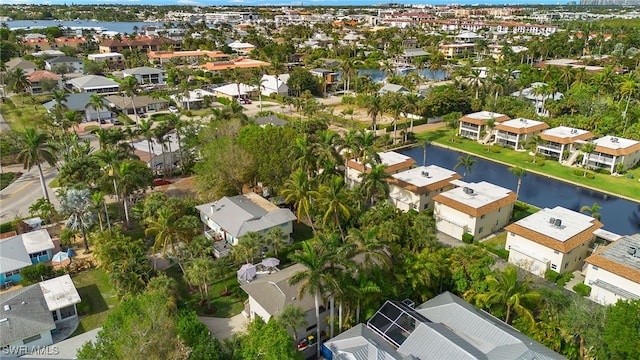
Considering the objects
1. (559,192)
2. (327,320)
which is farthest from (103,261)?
(559,192)

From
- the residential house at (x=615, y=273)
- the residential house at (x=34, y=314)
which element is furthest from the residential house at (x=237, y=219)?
the residential house at (x=615, y=273)

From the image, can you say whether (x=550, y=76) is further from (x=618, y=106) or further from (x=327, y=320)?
(x=327, y=320)

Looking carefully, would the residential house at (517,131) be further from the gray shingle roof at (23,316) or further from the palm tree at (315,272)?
the gray shingle roof at (23,316)

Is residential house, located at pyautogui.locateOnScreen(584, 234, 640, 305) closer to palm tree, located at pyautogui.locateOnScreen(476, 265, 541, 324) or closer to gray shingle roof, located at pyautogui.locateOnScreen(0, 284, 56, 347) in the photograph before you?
palm tree, located at pyautogui.locateOnScreen(476, 265, 541, 324)

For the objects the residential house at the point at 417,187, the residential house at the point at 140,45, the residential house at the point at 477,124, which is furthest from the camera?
the residential house at the point at 140,45

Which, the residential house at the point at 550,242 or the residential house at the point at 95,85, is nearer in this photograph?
the residential house at the point at 550,242

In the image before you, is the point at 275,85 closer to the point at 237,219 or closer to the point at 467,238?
the point at 237,219

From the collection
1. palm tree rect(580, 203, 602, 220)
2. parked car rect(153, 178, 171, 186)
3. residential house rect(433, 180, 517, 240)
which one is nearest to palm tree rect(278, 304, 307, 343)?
residential house rect(433, 180, 517, 240)

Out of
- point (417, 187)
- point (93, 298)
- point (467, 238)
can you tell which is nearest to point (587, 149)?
point (417, 187)
